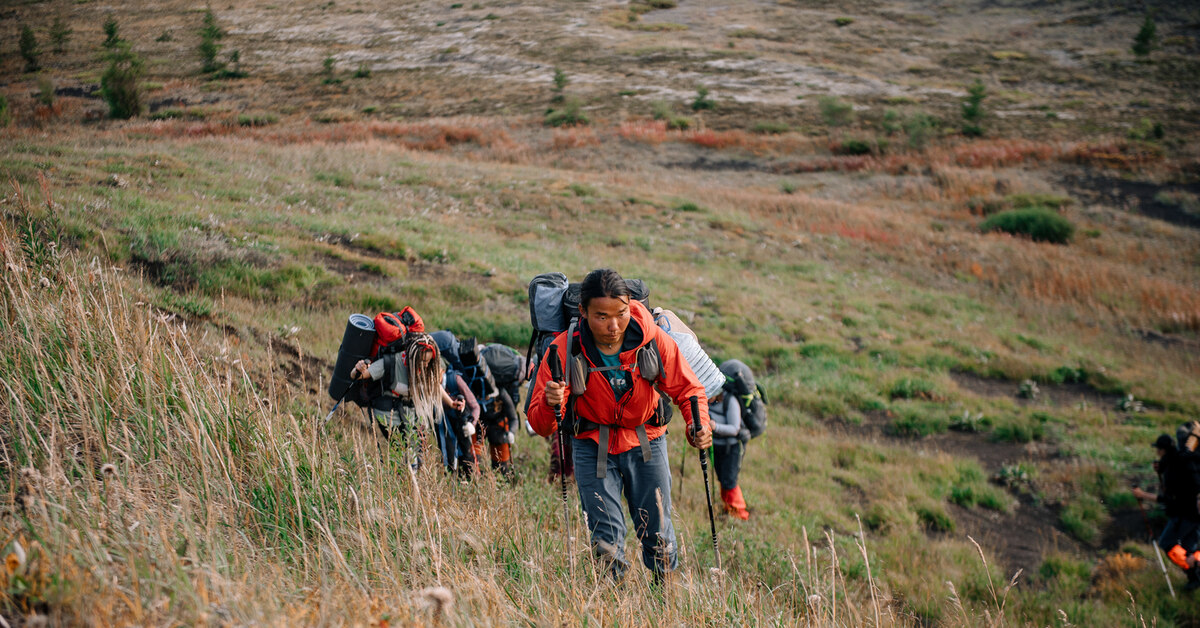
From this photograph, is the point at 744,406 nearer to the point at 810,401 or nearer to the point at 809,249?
the point at 810,401

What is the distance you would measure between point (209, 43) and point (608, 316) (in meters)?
29.6

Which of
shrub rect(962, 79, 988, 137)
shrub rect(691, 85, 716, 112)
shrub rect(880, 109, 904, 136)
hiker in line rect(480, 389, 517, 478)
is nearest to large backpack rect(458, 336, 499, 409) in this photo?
hiker in line rect(480, 389, 517, 478)

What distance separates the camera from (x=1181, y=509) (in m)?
5.45

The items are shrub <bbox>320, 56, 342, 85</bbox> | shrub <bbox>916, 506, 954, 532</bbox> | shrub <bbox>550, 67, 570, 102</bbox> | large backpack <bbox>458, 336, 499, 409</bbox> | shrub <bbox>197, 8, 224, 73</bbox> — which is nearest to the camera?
large backpack <bbox>458, 336, 499, 409</bbox>

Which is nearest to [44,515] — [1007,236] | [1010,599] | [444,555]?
[444,555]

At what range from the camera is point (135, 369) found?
299 cm

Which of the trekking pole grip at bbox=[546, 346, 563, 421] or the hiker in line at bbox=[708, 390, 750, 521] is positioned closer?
the trekking pole grip at bbox=[546, 346, 563, 421]

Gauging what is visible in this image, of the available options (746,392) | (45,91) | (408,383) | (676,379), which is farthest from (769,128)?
(676,379)

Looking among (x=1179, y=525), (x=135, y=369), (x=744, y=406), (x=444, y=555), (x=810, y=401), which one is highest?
(x=135, y=369)

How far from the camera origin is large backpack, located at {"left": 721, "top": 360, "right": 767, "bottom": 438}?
18.8 ft

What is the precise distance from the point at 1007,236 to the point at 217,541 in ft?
78.8

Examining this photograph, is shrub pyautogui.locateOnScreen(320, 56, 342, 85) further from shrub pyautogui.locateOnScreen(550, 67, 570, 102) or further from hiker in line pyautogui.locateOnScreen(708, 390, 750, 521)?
hiker in line pyautogui.locateOnScreen(708, 390, 750, 521)

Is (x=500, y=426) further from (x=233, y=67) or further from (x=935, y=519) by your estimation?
(x=233, y=67)

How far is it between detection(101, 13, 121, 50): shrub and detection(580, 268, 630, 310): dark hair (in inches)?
916
